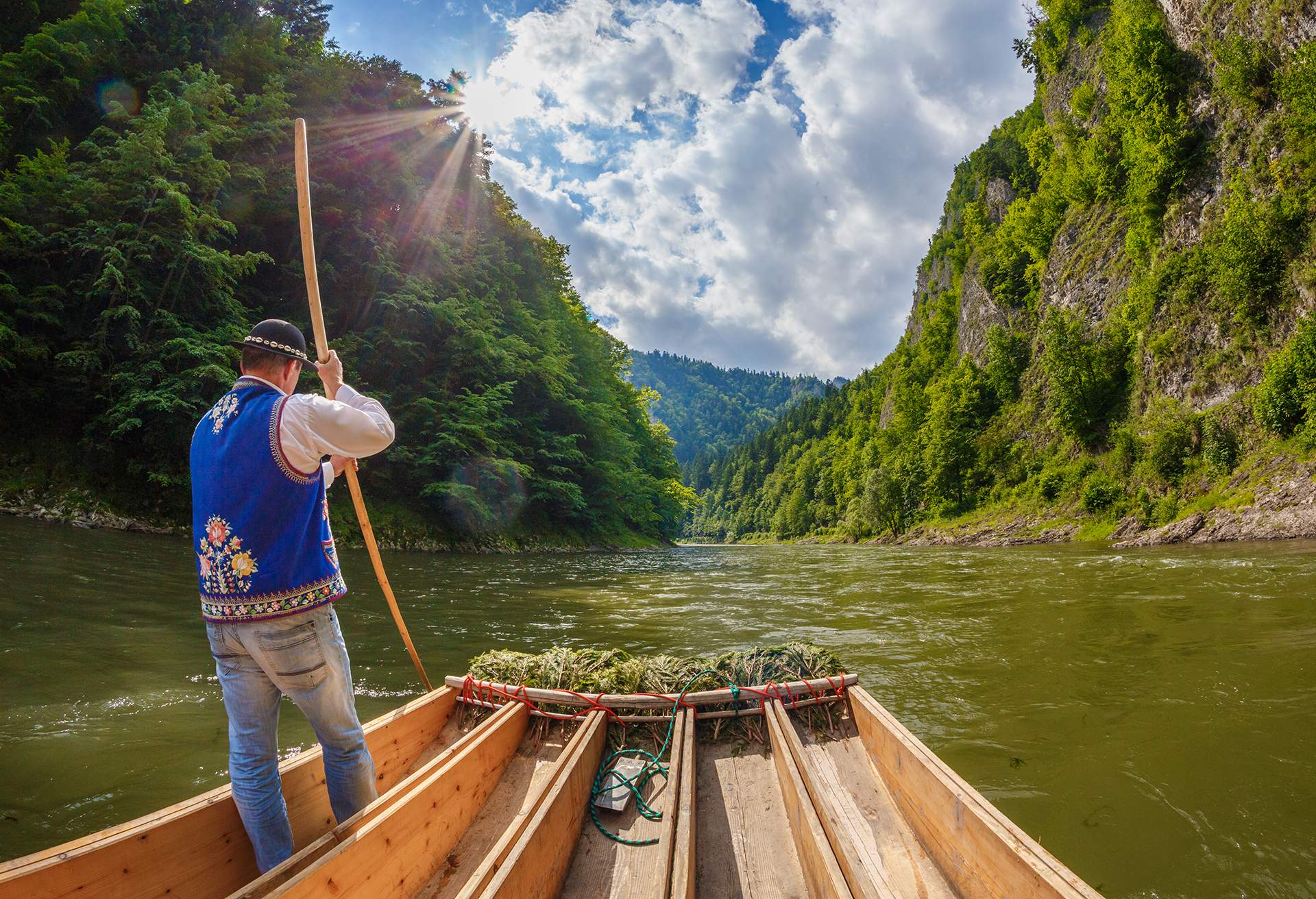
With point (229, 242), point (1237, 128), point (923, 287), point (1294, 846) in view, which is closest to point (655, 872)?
point (1294, 846)

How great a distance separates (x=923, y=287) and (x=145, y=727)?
301ft

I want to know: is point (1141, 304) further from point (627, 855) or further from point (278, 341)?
point (278, 341)

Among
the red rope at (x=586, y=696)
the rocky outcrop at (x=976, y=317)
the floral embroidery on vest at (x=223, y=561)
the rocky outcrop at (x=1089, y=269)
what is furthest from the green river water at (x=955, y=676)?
the rocky outcrop at (x=976, y=317)

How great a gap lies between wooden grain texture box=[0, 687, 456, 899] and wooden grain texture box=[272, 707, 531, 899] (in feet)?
2.13

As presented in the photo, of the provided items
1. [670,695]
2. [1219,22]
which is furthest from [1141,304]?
[670,695]

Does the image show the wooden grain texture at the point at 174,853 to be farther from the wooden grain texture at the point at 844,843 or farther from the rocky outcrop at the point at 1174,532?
the rocky outcrop at the point at 1174,532

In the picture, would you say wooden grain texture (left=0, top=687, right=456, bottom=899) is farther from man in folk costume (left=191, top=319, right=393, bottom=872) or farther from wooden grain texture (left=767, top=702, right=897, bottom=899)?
wooden grain texture (left=767, top=702, right=897, bottom=899)

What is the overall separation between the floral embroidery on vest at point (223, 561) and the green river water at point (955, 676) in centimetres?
203

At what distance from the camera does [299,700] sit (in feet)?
8.51

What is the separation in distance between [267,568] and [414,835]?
4.74ft

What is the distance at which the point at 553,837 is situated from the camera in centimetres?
270

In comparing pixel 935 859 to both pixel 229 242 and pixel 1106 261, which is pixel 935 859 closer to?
pixel 229 242

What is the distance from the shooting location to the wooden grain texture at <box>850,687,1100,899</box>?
6.73 ft

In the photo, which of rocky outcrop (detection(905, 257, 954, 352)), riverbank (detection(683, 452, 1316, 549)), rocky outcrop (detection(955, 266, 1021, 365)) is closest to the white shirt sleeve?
riverbank (detection(683, 452, 1316, 549))
